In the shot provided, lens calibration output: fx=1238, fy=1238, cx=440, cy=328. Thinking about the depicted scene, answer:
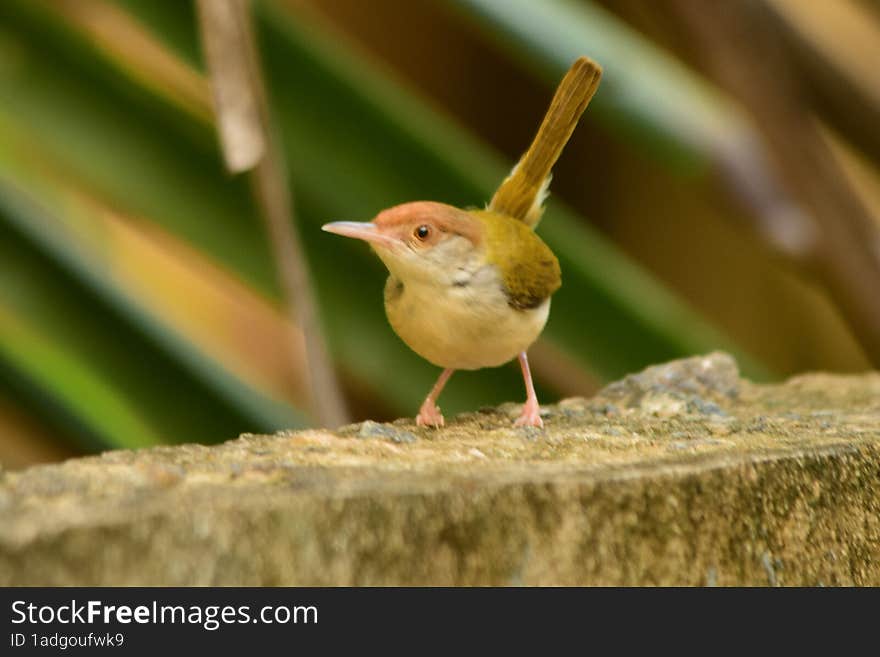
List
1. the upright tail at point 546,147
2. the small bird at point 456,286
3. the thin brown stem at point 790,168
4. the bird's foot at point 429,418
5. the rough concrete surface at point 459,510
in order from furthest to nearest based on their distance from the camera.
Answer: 1. the thin brown stem at point 790,168
2. the upright tail at point 546,147
3. the small bird at point 456,286
4. the bird's foot at point 429,418
5. the rough concrete surface at point 459,510

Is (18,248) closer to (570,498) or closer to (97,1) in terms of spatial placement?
(97,1)

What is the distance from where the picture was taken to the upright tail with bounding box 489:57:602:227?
→ 2.41 m

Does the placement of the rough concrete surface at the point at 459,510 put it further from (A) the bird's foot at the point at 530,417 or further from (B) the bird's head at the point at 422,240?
(B) the bird's head at the point at 422,240

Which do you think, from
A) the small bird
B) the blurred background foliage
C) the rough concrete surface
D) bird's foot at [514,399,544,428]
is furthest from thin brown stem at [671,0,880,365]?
the rough concrete surface

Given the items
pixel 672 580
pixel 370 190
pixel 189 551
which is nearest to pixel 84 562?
pixel 189 551

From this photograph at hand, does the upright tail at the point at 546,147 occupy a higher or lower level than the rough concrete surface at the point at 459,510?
higher

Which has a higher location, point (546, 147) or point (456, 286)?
point (546, 147)

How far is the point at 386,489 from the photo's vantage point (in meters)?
1.38

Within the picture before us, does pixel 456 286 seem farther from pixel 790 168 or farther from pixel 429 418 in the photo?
pixel 790 168

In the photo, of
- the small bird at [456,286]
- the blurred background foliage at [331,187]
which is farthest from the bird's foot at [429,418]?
the blurred background foliage at [331,187]

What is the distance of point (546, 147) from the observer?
251cm

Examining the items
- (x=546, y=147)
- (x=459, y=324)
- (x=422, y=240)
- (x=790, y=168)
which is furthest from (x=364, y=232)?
(x=790, y=168)

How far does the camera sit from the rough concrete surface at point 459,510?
130 cm

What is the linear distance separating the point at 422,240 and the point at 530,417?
0.38m
